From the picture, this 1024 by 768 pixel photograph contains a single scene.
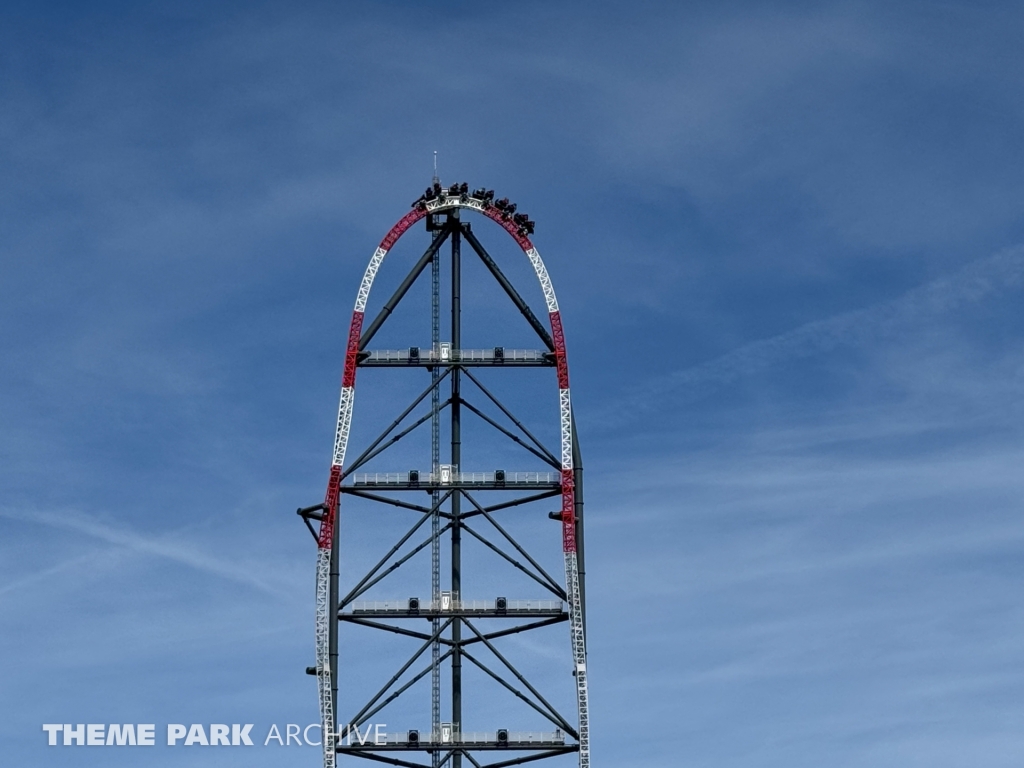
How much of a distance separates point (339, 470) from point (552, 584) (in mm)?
13868

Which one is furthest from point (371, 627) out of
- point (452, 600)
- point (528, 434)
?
point (528, 434)

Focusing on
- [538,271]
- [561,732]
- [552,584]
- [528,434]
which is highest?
[538,271]

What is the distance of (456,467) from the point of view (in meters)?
141

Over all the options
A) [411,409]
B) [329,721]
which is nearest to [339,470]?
[411,409]

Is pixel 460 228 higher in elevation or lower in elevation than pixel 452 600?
higher

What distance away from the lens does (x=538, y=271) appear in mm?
144000

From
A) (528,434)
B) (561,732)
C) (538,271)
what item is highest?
(538,271)

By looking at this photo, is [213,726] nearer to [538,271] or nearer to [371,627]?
[371,627]

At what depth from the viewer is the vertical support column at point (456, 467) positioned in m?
138

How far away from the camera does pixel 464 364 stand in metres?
142

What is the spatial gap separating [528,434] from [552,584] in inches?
347

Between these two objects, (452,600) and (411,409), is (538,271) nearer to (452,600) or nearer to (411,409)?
(411,409)

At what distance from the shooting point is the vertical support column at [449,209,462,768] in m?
138

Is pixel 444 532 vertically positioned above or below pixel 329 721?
above
